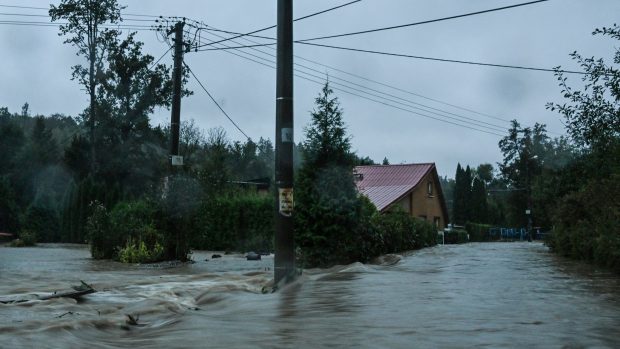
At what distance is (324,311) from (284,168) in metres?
3.14

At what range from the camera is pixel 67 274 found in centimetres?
1416

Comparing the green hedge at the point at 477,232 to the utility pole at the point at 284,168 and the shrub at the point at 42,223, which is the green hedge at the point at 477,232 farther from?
the utility pole at the point at 284,168

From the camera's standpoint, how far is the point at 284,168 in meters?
10.8

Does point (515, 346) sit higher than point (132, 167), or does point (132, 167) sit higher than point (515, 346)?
point (132, 167)

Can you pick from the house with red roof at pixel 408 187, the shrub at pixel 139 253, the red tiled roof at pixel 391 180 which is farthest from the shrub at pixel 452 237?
the shrub at pixel 139 253

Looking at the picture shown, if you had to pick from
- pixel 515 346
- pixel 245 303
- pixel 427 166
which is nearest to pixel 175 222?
pixel 245 303

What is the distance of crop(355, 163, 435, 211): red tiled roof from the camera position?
4266cm

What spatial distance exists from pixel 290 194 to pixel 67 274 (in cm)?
608

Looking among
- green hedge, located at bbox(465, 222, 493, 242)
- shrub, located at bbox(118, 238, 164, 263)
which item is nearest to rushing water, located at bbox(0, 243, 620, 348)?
shrub, located at bbox(118, 238, 164, 263)

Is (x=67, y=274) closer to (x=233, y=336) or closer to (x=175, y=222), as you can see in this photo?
(x=175, y=222)

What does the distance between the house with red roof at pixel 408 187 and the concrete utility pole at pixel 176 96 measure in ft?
76.1

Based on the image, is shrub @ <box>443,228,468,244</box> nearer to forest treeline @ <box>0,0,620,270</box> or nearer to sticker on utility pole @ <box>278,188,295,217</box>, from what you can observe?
forest treeline @ <box>0,0,620,270</box>

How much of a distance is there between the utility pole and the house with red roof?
3018 centimetres

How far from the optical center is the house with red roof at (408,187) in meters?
43.1
